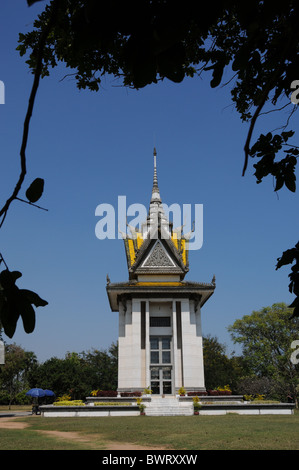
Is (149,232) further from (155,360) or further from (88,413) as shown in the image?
(88,413)

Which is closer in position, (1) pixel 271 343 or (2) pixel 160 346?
(2) pixel 160 346

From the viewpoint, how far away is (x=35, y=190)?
5.66ft

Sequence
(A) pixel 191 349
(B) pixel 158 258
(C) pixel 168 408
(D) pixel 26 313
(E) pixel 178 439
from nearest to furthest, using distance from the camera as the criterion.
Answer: (D) pixel 26 313 → (E) pixel 178 439 → (C) pixel 168 408 → (A) pixel 191 349 → (B) pixel 158 258

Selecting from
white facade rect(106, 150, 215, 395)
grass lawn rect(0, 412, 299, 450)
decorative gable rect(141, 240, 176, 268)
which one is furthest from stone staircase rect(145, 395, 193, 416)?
decorative gable rect(141, 240, 176, 268)

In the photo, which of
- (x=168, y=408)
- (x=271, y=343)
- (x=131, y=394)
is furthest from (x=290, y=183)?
(x=271, y=343)

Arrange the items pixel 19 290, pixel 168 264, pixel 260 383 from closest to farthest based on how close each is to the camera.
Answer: pixel 19 290 → pixel 168 264 → pixel 260 383

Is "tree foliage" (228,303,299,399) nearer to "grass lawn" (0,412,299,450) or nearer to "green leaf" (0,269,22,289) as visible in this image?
"grass lawn" (0,412,299,450)

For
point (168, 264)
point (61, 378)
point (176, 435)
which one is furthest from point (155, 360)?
point (176, 435)

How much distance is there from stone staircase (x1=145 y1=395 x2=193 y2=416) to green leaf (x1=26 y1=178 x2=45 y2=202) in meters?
19.7

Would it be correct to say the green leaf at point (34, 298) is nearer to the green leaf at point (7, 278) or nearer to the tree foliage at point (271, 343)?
the green leaf at point (7, 278)

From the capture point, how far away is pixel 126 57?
4.63ft

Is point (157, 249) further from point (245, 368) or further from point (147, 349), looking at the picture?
point (245, 368)

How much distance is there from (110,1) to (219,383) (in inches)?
1446

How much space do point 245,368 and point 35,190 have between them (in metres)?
36.8
